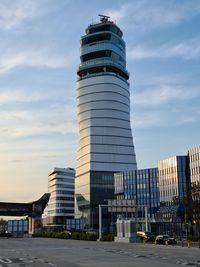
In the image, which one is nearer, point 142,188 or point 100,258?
point 100,258

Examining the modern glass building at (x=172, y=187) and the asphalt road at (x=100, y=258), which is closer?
the asphalt road at (x=100, y=258)

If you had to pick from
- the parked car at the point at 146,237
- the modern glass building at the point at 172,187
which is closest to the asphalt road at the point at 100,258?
the parked car at the point at 146,237

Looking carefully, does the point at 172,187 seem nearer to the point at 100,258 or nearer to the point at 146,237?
the point at 146,237

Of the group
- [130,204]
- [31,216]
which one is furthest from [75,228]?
[130,204]

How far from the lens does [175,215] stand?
14112 cm

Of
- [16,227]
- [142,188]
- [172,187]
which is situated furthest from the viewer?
[142,188]

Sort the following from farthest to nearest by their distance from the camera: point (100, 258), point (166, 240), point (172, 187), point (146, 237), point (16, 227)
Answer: point (16, 227) → point (172, 187) → point (146, 237) → point (166, 240) → point (100, 258)

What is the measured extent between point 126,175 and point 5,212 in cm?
5098

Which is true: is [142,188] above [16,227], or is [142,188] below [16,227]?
above

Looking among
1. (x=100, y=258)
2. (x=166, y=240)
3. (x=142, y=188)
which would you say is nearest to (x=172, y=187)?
(x=142, y=188)

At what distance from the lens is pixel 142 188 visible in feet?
618

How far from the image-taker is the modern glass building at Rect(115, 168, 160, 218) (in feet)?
610

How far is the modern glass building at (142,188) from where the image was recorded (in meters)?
186

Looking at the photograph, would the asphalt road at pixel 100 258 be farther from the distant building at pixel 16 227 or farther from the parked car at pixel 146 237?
the distant building at pixel 16 227
